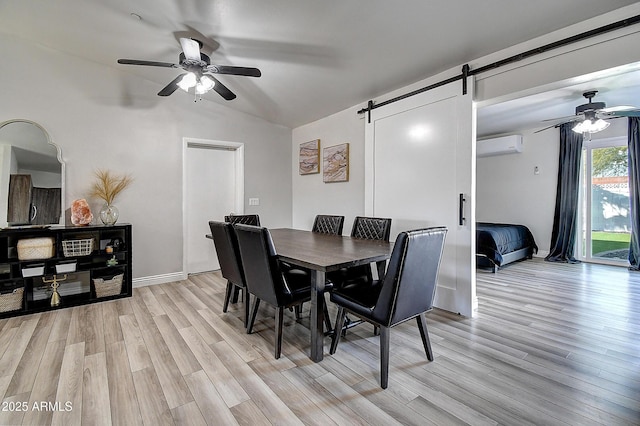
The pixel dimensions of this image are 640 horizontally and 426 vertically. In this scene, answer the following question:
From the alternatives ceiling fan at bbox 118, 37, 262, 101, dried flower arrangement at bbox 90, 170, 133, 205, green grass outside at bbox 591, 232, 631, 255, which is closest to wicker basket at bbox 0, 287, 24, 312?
dried flower arrangement at bbox 90, 170, 133, 205

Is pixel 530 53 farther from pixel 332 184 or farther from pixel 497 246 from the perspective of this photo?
pixel 497 246

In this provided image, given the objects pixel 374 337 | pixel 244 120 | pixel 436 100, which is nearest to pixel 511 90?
pixel 436 100

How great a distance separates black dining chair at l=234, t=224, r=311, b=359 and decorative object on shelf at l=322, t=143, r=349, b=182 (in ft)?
7.28

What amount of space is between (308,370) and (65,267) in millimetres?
2960

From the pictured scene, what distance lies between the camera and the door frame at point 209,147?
4156 mm

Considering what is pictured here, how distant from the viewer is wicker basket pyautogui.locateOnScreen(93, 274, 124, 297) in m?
3.30

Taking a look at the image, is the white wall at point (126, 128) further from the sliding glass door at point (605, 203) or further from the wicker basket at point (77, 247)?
the sliding glass door at point (605, 203)

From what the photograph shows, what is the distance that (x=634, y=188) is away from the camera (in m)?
4.61

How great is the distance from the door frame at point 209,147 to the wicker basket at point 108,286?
86cm

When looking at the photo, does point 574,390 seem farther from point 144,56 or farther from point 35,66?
point 35,66

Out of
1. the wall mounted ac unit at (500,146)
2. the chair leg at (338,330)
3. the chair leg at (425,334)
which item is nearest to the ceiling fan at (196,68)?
the chair leg at (338,330)

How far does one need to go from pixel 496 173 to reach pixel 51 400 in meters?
7.27

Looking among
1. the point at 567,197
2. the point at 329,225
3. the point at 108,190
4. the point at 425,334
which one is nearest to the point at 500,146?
the point at 567,197

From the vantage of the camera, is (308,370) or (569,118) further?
(569,118)
